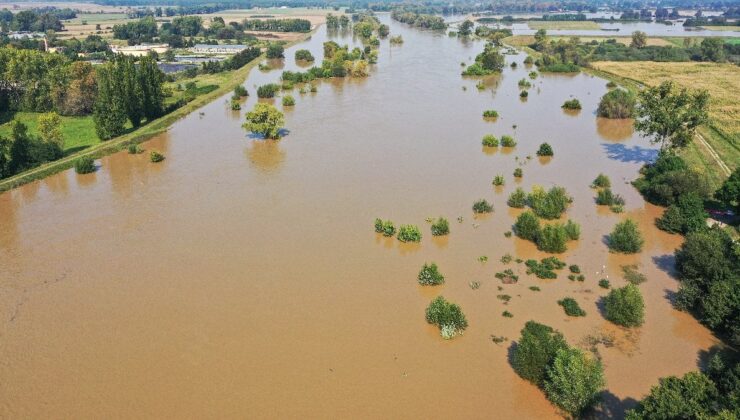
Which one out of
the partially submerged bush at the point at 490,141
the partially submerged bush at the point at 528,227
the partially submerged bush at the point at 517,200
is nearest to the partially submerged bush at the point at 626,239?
the partially submerged bush at the point at 528,227

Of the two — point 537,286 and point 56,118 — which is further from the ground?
point 56,118

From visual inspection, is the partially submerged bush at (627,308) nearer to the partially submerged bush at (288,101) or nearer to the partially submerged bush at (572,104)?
the partially submerged bush at (572,104)

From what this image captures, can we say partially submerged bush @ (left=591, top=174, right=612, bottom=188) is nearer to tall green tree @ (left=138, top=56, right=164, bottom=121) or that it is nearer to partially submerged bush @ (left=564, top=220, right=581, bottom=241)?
partially submerged bush @ (left=564, top=220, right=581, bottom=241)

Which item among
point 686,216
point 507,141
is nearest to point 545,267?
point 686,216

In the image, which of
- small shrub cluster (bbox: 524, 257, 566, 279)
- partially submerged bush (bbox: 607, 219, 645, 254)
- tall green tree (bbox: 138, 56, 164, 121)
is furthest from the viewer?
tall green tree (bbox: 138, 56, 164, 121)

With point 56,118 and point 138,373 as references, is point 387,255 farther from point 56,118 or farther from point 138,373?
point 56,118

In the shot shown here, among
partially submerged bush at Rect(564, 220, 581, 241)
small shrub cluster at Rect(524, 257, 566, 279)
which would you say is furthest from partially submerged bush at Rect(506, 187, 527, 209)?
small shrub cluster at Rect(524, 257, 566, 279)

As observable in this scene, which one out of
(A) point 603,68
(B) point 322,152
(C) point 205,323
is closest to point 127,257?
(C) point 205,323
